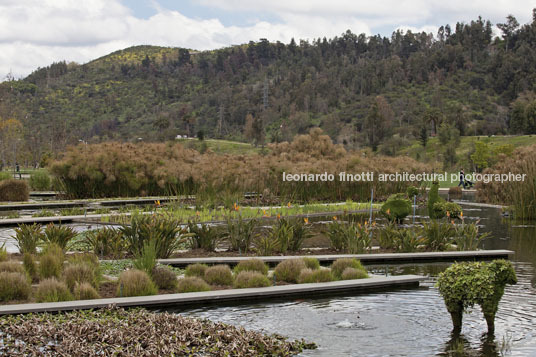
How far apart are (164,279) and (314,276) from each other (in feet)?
7.08

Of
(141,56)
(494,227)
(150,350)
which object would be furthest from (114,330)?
(141,56)

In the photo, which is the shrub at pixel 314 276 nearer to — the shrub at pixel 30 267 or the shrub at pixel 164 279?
the shrub at pixel 164 279

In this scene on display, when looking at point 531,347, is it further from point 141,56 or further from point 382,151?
point 141,56

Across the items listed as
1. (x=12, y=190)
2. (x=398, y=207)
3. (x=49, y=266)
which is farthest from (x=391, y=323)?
(x=12, y=190)

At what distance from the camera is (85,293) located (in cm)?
817

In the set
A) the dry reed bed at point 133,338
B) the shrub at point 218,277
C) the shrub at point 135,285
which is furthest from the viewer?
the shrub at point 218,277

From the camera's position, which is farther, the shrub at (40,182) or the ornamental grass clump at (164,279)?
the shrub at (40,182)

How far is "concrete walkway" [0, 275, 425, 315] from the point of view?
25.5 feet

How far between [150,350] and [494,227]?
13.2 meters

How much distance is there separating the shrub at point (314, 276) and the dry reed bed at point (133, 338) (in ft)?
8.21

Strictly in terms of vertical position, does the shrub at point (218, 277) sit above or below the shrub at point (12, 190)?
below

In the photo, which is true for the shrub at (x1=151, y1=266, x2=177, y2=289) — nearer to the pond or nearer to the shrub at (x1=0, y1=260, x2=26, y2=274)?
the pond

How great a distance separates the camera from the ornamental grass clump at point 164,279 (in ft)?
29.1

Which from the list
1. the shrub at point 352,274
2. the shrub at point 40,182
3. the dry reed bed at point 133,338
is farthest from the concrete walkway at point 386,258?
the shrub at point 40,182
